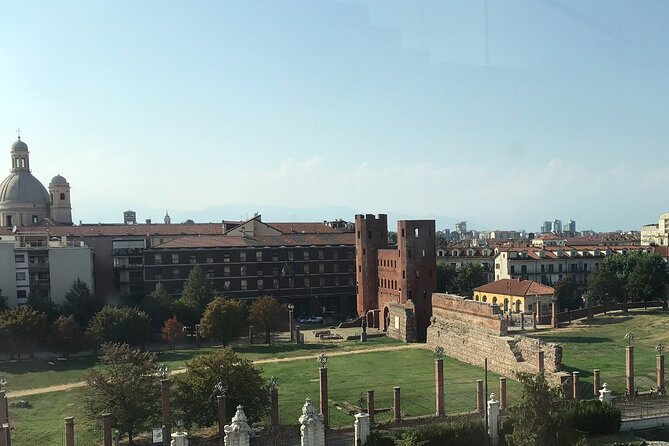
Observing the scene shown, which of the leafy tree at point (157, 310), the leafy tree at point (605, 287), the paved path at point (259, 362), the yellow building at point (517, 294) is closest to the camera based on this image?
the paved path at point (259, 362)

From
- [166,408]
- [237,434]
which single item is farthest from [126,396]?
[237,434]

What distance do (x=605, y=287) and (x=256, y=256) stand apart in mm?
34892

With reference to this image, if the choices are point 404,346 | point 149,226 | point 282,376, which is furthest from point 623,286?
point 149,226

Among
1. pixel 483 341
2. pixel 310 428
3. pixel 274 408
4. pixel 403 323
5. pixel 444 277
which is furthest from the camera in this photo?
pixel 444 277

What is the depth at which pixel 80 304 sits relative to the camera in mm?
51188

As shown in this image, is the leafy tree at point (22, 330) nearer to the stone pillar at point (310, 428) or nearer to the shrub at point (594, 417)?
the stone pillar at point (310, 428)

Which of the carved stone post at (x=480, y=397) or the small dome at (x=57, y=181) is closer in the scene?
the carved stone post at (x=480, y=397)

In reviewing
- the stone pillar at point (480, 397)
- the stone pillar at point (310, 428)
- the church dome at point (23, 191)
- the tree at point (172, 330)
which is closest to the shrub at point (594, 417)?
the stone pillar at point (480, 397)

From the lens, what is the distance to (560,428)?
760 inches

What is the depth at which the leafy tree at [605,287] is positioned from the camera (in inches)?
2329

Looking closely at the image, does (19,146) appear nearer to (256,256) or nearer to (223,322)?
(256,256)

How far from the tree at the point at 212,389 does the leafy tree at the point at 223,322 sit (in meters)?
20.4

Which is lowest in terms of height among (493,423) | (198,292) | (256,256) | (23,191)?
(493,423)

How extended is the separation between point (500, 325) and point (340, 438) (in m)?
17.8
